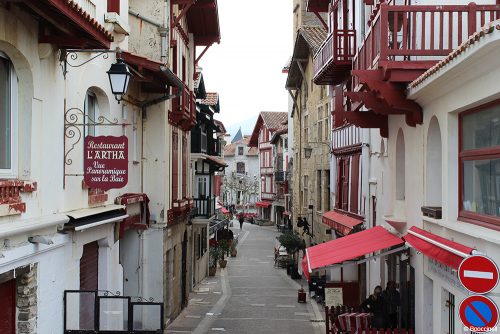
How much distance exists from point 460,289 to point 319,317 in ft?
40.5

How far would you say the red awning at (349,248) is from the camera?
12.6 m

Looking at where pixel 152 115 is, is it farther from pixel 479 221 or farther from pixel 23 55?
pixel 479 221

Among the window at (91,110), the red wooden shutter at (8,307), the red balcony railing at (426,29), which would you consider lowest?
the red wooden shutter at (8,307)

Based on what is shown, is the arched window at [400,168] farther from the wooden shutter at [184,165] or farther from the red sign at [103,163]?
the wooden shutter at [184,165]

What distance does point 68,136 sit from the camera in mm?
10711

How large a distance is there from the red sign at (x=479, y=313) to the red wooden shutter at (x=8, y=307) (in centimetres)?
561

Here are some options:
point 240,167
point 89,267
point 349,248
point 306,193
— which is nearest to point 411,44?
point 349,248

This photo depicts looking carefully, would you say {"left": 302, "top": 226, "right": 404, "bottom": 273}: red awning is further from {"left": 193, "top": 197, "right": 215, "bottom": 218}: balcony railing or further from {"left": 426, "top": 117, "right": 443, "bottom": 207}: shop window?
{"left": 193, "top": 197, "right": 215, "bottom": 218}: balcony railing

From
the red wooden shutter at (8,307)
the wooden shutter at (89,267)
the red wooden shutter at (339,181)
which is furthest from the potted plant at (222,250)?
the red wooden shutter at (8,307)

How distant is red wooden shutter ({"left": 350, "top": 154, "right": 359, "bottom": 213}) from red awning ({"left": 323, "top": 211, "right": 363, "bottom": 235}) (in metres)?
0.38

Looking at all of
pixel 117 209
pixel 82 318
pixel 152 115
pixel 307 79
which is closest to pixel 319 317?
pixel 152 115

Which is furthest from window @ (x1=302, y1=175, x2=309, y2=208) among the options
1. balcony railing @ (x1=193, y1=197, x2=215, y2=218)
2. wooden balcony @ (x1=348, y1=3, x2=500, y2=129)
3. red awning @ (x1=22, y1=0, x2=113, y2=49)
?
red awning @ (x1=22, y1=0, x2=113, y2=49)

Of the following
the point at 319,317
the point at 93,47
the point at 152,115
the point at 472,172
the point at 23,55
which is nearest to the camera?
the point at 23,55

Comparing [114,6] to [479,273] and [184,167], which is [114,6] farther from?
[184,167]
